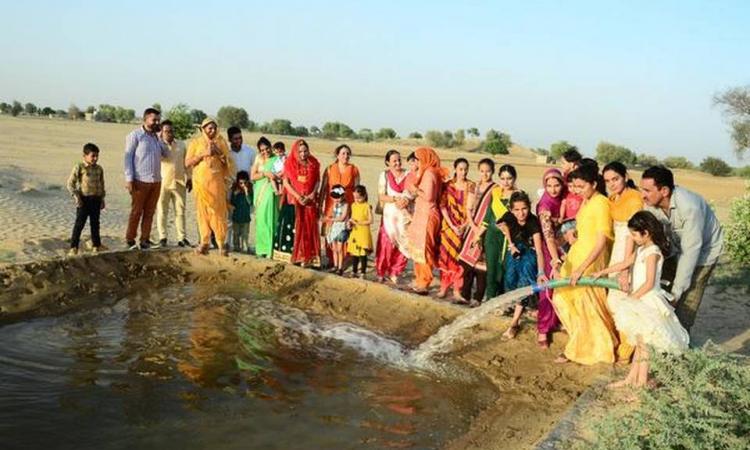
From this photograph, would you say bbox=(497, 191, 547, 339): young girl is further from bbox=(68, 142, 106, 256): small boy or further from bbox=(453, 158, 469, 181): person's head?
bbox=(68, 142, 106, 256): small boy

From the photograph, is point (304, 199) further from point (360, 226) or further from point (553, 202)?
point (553, 202)

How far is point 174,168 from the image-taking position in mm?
8414

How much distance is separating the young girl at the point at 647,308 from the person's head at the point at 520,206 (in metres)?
1.21

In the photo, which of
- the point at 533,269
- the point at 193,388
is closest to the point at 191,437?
the point at 193,388

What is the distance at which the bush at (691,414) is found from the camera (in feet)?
10.3

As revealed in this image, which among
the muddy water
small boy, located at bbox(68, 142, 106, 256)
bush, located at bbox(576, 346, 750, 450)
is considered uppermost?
small boy, located at bbox(68, 142, 106, 256)

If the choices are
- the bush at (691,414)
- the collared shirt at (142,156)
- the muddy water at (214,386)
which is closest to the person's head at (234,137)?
the collared shirt at (142,156)

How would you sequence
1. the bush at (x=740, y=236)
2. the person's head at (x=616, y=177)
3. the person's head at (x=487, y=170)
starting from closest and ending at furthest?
the person's head at (x=616, y=177)
the person's head at (x=487, y=170)
the bush at (x=740, y=236)

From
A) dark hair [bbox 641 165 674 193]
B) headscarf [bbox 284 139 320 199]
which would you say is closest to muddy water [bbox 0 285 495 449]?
headscarf [bbox 284 139 320 199]

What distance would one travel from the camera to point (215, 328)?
251 inches

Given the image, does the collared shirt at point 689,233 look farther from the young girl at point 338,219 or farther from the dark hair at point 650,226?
the young girl at point 338,219

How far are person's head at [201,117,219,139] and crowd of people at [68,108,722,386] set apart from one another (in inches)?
0.7

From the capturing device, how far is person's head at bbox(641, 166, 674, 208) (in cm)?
474

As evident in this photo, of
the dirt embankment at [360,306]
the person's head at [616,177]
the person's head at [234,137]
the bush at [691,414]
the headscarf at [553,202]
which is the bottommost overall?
the dirt embankment at [360,306]
